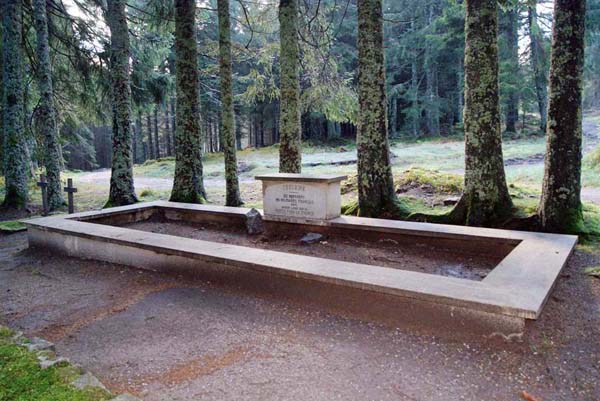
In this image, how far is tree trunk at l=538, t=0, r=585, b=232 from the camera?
5.38 m

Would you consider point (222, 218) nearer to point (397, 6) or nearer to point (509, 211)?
point (509, 211)

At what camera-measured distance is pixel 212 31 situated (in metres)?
27.6

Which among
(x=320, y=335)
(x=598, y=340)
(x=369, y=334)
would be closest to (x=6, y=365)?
(x=320, y=335)

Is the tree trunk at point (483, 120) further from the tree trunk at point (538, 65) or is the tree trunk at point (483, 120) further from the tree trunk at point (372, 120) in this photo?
the tree trunk at point (538, 65)

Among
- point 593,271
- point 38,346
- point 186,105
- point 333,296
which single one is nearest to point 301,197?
point 333,296

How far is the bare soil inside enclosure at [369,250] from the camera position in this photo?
5035 millimetres

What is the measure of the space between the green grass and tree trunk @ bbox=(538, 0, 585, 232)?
18.2ft

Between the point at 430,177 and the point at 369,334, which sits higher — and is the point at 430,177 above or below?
above

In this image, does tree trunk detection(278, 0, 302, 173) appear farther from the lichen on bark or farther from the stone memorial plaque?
the lichen on bark

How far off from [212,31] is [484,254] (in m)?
26.3

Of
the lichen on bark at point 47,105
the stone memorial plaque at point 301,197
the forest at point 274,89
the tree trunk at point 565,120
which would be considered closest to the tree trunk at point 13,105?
the forest at point 274,89

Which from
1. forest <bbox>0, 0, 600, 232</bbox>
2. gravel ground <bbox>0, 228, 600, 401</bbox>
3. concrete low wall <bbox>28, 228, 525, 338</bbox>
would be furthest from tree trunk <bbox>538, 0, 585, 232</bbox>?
concrete low wall <bbox>28, 228, 525, 338</bbox>

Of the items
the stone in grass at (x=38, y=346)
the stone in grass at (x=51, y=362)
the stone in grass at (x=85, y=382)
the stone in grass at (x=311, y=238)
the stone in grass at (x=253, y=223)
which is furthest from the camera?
the stone in grass at (x=253, y=223)

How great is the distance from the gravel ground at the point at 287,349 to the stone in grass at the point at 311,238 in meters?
1.93
